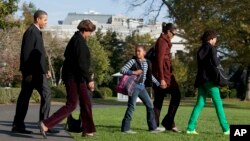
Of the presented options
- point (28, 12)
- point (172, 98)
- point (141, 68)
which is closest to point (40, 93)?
point (141, 68)

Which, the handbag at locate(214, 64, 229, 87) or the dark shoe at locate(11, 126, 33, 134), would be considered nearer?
the dark shoe at locate(11, 126, 33, 134)

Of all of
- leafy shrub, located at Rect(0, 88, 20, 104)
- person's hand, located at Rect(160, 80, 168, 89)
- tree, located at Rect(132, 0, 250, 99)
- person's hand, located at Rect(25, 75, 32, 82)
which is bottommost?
leafy shrub, located at Rect(0, 88, 20, 104)

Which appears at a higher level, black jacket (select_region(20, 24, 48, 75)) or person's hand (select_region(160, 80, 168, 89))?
black jacket (select_region(20, 24, 48, 75))

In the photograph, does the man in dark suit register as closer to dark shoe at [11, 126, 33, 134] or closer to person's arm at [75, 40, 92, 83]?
dark shoe at [11, 126, 33, 134]

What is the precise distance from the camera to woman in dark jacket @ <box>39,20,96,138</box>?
8.95 m

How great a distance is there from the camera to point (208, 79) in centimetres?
998

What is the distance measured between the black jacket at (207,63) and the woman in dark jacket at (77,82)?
2203 millimetres

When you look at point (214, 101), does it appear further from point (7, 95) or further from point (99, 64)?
point (99, 64)

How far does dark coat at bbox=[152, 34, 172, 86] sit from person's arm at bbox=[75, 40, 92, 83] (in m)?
1.75

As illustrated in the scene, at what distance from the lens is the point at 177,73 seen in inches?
2547

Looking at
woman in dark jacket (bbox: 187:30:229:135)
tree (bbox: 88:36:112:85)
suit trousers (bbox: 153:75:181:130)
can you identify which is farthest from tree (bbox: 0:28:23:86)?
woman in dark jacket (bbox: 187:30:229:135)

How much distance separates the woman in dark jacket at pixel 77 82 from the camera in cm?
895

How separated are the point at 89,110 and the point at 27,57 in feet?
4.88

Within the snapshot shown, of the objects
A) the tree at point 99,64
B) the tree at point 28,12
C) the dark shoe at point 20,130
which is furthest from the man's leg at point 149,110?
the tree at point 28,12
